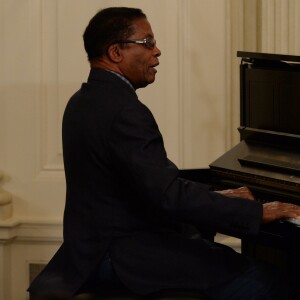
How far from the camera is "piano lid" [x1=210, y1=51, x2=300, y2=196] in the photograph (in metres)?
3.26

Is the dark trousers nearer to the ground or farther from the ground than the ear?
nearer to the ground

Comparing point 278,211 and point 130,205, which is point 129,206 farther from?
point 278,211

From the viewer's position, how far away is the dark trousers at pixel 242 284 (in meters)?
2.83

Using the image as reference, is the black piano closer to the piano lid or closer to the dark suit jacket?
the piano lid

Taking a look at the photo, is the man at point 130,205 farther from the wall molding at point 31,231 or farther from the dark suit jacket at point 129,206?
the wall molding at point 31,231

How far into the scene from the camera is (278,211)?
9.41 ft

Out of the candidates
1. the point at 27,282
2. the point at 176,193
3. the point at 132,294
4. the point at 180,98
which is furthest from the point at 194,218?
the point at 27,282

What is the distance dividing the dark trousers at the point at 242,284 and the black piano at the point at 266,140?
4.9 inches

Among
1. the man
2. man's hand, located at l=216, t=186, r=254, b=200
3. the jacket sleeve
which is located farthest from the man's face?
man's hand, located at l=216, t=186, r=254, b=200

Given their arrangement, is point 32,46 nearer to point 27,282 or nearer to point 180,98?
point 180,98

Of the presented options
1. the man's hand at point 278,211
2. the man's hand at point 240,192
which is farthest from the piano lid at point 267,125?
the man's hand at point 278,211

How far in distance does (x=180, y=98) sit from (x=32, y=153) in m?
0.80

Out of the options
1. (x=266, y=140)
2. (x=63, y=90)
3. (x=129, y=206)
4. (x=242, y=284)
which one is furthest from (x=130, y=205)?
(x=63, y=90)

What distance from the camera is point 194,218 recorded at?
272cm
